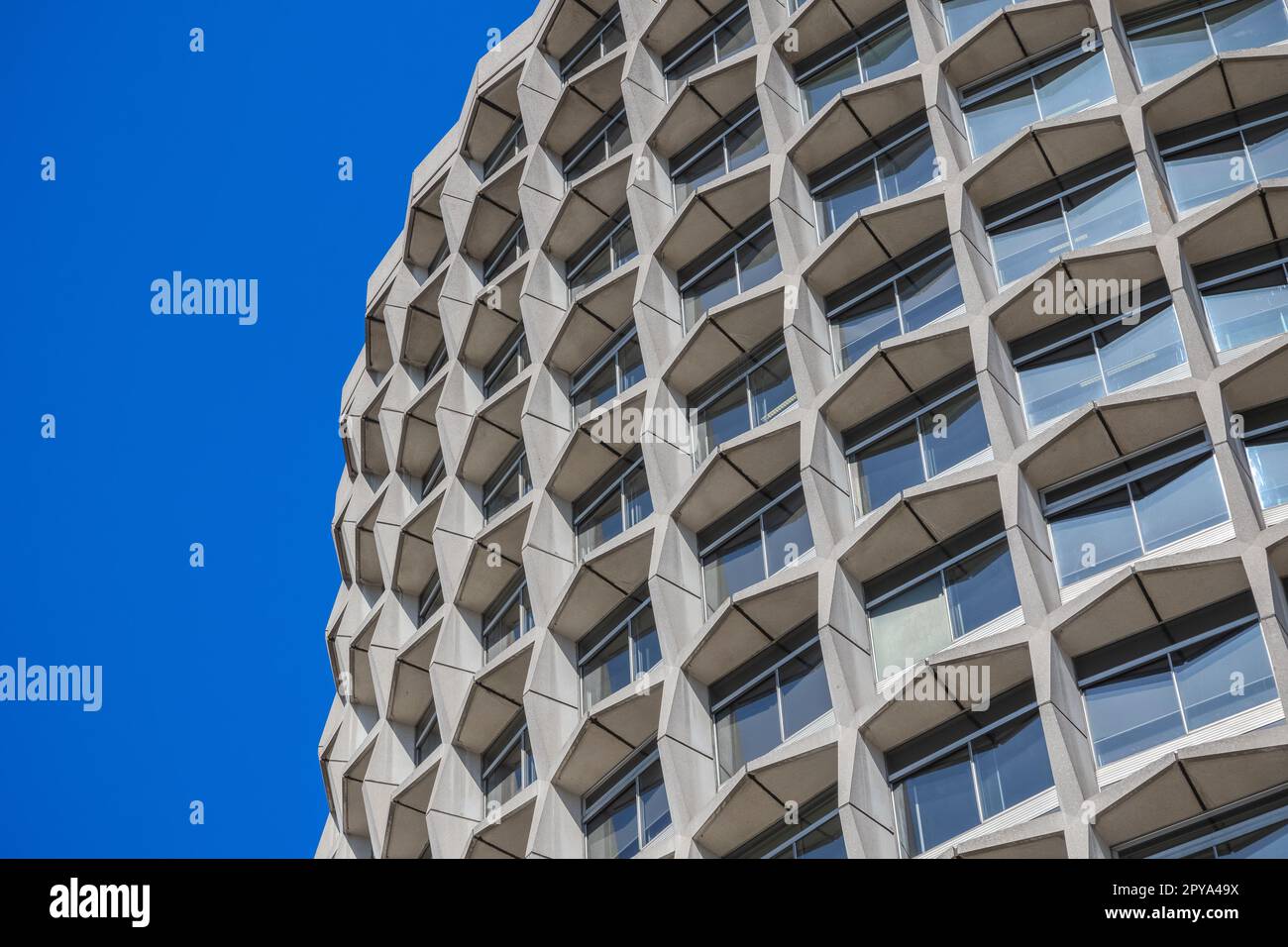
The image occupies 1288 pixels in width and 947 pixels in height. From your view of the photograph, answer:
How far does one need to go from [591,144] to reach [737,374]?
12974 millimetres

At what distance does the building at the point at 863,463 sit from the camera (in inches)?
1015

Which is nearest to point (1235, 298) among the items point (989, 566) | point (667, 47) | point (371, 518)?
point (989, 566)

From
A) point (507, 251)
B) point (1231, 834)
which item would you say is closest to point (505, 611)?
point (507, 251)

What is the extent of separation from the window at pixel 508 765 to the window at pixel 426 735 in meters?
3.82

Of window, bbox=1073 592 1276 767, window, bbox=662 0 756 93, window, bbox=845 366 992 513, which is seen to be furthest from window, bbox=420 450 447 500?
window, bbox=1073 592 1276 767

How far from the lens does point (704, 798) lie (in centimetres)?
2986

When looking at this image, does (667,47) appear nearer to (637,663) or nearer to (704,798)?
(637,663)

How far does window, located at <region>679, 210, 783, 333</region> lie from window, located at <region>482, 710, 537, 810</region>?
10051 millimetres

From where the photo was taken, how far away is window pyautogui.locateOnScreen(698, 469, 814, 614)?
32312mm

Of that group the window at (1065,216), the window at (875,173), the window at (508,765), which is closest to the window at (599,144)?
the window at (875,173)

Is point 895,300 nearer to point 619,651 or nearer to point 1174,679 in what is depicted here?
point 619,651

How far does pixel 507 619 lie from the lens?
3994cm

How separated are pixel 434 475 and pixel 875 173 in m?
17.1

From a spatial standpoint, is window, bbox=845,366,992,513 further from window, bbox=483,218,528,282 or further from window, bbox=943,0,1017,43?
window, bbox=483,218,528,282
